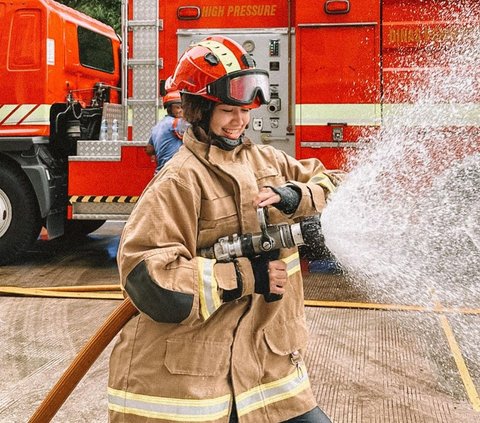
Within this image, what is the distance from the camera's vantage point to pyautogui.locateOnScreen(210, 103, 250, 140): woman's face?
1929 mm

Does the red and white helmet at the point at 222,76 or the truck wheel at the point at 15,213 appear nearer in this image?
the red and white helmet at the point at 222,76

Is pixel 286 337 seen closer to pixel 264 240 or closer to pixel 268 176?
pixel 264 240

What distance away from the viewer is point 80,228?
8.90 meters

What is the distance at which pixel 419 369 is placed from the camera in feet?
12.9

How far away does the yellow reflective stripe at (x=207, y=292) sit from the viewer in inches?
66.6

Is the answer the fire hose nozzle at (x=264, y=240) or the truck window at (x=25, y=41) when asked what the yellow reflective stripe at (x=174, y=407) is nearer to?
the fire hose nozzle at (x=264, y=240)

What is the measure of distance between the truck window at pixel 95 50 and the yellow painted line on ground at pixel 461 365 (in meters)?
4.88

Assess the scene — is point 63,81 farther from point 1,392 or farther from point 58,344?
point 1,392

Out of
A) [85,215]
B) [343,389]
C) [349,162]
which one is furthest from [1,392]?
[349,162]

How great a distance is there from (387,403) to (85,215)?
4.27 m

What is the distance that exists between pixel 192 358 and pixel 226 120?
2.16 feet

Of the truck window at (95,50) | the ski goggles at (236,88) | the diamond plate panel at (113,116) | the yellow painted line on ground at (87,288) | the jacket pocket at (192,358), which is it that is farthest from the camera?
the truck window at (95,50)

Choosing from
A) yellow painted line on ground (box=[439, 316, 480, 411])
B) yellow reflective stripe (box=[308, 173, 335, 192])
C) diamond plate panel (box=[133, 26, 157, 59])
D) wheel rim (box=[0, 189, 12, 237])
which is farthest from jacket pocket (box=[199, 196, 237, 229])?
wheel rim (box=[0, 189, 12, 237])

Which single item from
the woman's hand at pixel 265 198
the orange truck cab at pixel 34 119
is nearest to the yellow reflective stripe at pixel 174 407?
the woman's hand at pixel 265 198
